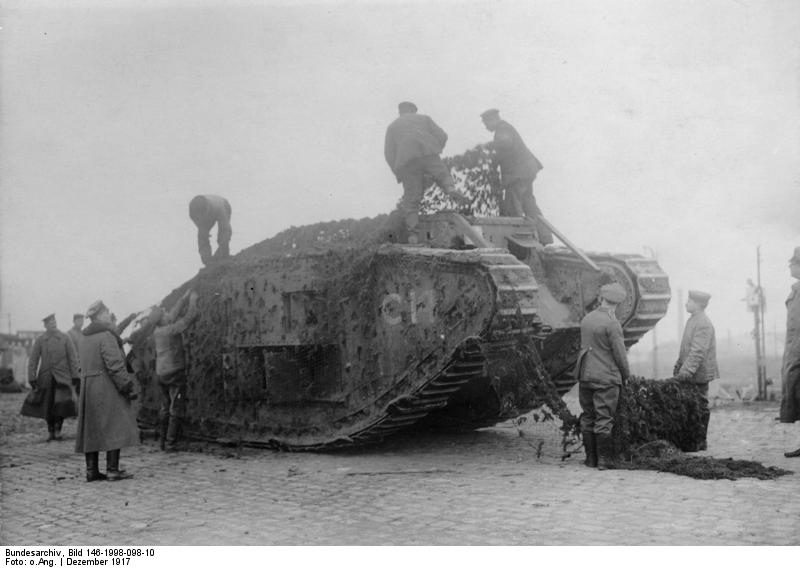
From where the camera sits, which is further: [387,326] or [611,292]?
[387,326]

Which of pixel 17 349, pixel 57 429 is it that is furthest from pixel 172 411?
pixel 17 349

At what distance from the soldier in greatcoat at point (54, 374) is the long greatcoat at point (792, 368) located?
317 inches

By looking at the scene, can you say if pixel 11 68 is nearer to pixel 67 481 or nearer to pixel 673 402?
pixel 67 481

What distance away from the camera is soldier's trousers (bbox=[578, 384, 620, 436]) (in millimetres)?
7523

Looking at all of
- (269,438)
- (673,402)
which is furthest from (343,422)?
(673,402)

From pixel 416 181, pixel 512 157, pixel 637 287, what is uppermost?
pixel 512 157

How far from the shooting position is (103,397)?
7789 mm

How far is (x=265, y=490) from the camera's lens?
23.4ft

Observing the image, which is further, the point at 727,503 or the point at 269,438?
the point at 269,438

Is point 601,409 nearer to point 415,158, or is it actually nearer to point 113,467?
point 415,158

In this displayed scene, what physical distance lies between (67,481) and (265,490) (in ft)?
6.54

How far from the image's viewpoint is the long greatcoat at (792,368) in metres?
8.18

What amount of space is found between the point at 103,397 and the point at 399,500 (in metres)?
2.91

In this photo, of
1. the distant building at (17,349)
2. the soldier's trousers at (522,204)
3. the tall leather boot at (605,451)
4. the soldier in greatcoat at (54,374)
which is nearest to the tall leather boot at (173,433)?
the soldier in greatcoat at (54,374)
